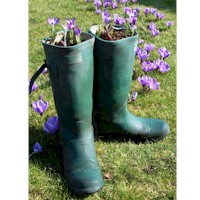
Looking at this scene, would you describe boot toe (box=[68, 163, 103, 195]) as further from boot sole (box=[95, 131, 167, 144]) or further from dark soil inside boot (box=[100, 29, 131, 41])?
dark soil inside boot (box=[100, 29, 131, 41])

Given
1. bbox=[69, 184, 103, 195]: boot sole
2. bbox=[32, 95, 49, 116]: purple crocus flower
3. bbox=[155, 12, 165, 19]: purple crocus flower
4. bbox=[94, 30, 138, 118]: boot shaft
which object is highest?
bbox=[94, 30, 138, 118]: boot shaft

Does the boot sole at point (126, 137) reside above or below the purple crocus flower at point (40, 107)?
below

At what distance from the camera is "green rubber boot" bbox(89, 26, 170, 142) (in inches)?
82.3

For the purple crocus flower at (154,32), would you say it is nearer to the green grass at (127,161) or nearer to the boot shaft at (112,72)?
the green grass at (127,161)

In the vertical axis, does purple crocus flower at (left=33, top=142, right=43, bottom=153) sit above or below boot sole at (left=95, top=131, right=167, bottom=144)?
above

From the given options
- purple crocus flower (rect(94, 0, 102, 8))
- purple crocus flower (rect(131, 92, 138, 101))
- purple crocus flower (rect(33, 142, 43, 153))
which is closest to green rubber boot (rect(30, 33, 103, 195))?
purple crocus flower (rect(33, 142, 43, 153))

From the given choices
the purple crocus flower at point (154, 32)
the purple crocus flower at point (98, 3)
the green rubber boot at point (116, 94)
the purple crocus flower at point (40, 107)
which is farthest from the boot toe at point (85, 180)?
the purple crocus flower at point (98, 3)

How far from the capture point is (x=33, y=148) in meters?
2.29

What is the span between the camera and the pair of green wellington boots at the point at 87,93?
6.56ft

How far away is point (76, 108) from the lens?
209 centimetres

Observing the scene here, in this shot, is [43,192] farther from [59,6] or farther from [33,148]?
[59,6]

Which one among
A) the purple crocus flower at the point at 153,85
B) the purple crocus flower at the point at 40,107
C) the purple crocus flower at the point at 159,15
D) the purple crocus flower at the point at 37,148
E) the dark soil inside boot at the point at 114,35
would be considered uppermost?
the dark soil inside boot at the point at 114,35

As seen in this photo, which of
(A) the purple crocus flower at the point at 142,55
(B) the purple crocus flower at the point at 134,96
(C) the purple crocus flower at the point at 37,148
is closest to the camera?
(C) the purple crocus flower at the point at 37,148

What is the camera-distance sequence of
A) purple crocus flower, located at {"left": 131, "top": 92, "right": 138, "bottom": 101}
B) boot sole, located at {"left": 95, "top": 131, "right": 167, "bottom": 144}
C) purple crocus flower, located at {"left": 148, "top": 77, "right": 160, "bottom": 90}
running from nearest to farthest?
boot sole, located at {"left": 95, "top": 131, "right": 167, "bottom": 144} < purple crocus flower, located at {"left": 131, "top": 92, "right": 138, "bottom": 101} < purple crocus flower, located at {"left": 148, "top": 77, "right": 160, "bottom": 90}
